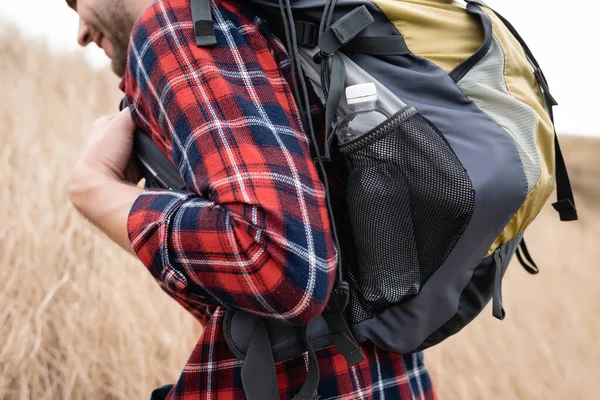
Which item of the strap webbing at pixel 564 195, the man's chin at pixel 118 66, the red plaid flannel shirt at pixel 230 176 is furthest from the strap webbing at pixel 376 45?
the man's chin at pixel 118 66

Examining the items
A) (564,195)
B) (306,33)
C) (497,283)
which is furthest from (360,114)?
(564,195)

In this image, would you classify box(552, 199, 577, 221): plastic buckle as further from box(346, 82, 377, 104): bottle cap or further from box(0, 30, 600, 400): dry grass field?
box(0, 30, 600, 400): dry grass field

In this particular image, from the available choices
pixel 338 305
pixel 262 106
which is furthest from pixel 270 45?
pixel 338 305

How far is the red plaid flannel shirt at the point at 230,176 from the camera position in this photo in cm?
79

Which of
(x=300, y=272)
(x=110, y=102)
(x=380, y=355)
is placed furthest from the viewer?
(x=110, y=102)

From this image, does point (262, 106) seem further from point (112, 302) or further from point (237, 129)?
point (112, 302)

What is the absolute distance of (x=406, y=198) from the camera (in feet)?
2.88

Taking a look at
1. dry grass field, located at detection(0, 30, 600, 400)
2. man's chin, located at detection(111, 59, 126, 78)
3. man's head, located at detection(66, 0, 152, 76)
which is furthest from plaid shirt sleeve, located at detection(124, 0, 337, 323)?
dry grass field, located at detection(0, 30, 600, 400)

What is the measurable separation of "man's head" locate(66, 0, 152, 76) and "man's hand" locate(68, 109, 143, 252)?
0.52 ft

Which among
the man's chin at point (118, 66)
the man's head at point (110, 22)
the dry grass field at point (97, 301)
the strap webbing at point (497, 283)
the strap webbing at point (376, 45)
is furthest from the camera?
the dry grass field at point (97, 301)

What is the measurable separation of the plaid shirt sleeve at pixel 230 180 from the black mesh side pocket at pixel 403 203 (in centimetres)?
8

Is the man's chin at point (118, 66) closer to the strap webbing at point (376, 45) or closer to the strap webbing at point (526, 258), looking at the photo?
the strap webbing at point (376, 45)

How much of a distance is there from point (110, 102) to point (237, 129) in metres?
3.23

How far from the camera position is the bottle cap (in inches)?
33.6
